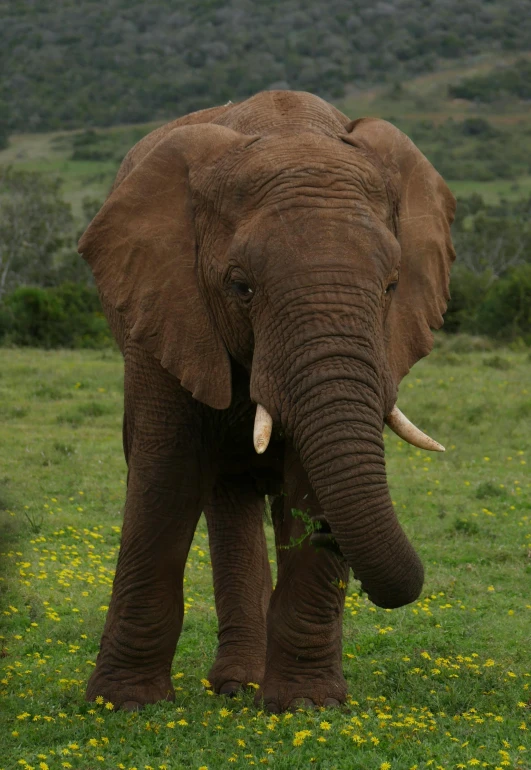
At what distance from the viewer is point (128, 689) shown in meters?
6.25

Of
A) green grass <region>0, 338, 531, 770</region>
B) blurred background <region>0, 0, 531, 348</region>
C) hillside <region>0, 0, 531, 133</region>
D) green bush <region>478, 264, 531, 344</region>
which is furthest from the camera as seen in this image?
hillside <region>0, 0, 531, 133</region>

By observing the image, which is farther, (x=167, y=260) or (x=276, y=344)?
(x=167, y=260)

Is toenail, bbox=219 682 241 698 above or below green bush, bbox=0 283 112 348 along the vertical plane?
above

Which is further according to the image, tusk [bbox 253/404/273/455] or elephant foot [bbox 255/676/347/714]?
elephant foot [bbox 255/676/347/714]

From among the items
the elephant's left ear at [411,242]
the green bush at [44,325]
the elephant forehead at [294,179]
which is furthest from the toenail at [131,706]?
the green bush at [44,325]

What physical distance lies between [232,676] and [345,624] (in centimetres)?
145

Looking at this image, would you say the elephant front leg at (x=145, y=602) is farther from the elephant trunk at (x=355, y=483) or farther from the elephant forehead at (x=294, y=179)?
the elephant forehead at (x=294, y=179)

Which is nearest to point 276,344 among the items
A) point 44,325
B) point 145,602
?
point 145,602

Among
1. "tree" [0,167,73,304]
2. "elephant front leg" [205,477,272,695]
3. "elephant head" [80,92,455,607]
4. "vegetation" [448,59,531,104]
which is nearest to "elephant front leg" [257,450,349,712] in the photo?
"elephant head" [80,92,455,607]

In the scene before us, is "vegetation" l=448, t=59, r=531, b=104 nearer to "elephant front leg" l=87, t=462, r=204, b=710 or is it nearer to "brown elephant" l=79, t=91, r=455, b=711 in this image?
"brown elephant" l=79, t=91, r=455, b=711

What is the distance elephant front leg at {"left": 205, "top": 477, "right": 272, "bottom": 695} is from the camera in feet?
23.0

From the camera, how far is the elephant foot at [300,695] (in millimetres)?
6020

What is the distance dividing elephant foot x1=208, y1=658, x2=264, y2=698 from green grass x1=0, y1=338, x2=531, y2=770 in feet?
0.36

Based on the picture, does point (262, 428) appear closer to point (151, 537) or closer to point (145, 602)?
point (151, 537)
